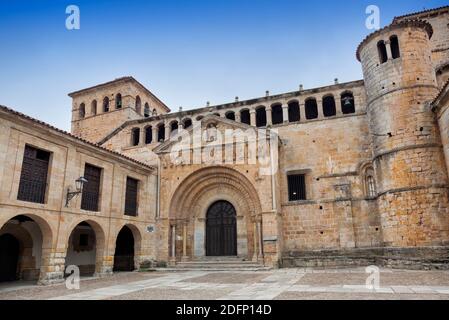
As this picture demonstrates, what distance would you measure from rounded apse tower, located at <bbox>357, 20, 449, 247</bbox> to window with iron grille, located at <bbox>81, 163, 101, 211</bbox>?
13480 mm

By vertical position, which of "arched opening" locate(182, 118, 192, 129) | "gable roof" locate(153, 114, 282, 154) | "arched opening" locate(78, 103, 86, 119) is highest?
"arched opening" locate(78, 103, 86, 119)

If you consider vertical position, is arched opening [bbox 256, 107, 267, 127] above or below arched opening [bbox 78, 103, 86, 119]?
below

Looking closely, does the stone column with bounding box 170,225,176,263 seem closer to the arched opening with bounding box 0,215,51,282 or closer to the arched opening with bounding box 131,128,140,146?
the arched opening with bounding box 0,215,51,282

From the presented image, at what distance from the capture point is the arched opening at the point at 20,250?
1374 centimetres

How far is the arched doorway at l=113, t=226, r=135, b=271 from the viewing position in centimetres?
1822

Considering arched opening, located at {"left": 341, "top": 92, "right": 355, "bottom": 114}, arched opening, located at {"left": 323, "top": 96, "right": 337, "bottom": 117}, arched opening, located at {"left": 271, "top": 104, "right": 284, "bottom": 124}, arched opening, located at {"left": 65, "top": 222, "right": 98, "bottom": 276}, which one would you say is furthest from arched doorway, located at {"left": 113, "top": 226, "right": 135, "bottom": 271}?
arched opening, located at {"left": 341, "top": 92, "right": 355, "bottom": 114}

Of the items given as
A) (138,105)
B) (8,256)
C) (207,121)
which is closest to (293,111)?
(207,121)

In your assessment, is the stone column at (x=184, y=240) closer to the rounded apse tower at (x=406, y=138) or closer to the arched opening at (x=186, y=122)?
the arched opening at (x=186, y=122)

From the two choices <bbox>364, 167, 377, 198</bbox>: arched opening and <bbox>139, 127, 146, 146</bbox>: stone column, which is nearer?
<bbox>364, 167, 377, 198</bbox>: arched opening

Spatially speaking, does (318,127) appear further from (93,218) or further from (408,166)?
(93,218)

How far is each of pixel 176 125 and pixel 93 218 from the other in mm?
9657

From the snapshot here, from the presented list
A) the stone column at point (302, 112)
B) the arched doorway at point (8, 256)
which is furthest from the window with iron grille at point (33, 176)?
the stone column at point (302, 112)

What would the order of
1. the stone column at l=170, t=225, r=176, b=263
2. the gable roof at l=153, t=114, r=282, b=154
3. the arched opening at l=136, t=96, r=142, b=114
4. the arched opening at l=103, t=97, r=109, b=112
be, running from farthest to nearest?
the arched opening at l=136, t=96, r=142, b=114 → the arched opening at l=103, t=97, r=109, b=112 → the stone column at l=170, t=225, r=176, b=263 → the gable roof at l=153, t=114, r=282, b=154
